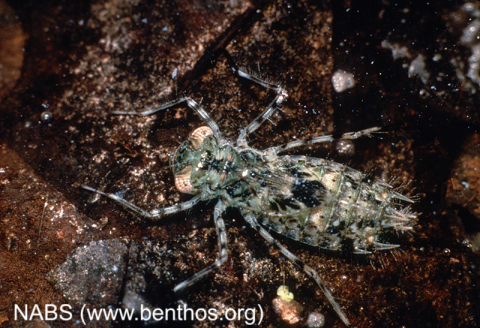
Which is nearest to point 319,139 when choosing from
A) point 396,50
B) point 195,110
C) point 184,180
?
point 396,50

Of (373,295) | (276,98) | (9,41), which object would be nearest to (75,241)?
(9,41)

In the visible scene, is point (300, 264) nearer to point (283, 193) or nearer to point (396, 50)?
point (283, 193)

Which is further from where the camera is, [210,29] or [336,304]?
[210,29]

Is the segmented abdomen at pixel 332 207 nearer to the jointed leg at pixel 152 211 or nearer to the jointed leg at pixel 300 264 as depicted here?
the jointed leg at pixel 300 264

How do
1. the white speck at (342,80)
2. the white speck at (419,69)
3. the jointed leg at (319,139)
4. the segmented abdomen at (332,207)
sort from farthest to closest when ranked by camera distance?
the white speck at (342,80) → the jointed leg at (319,139) → the white speck at (419,69) → the segmented abdomen at (332,207)

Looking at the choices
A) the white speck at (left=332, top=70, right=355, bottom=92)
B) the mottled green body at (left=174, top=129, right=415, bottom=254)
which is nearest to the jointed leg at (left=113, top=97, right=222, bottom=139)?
the mottled green body at (left=174, top=129, right=415, bottom=254)

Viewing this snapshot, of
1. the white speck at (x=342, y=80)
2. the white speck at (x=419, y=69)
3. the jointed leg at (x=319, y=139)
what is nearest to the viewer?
the white speck at (x=419, y=69)

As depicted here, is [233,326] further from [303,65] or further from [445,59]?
[445,59]

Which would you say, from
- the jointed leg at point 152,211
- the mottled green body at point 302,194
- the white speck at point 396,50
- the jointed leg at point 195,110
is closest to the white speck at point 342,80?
the white speck at point 396,50
